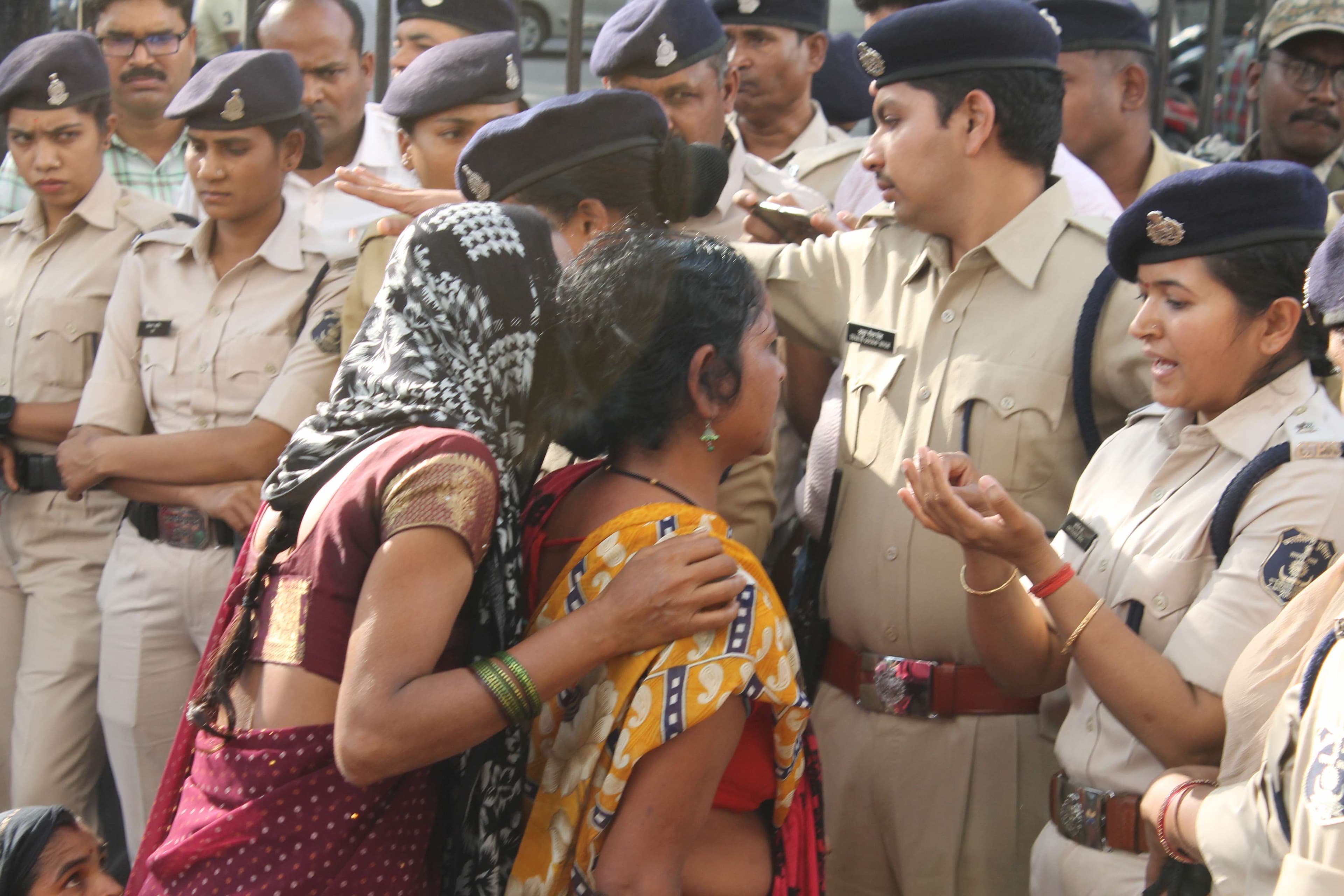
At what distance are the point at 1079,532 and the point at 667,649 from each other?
0.87m

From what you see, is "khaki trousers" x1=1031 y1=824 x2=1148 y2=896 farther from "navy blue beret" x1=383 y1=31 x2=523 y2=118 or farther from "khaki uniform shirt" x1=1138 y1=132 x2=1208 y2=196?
"khaki uniform shirt" x1=1138 y1=132 x2=1208 y2=196

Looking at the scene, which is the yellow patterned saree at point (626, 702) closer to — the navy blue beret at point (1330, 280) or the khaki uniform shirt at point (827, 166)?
the navy blue beret at point (1330, 280)

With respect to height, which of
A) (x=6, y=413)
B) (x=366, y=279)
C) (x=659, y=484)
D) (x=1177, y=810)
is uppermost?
(x=659, y=484)

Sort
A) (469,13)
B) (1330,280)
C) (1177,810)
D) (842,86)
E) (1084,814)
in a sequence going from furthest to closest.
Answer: (842,86)
(469,13)
(1084,814)
(1177,810)
(1330,280)

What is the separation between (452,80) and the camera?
10.3 ft

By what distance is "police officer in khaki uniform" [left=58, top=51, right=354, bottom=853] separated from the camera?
3.38 m

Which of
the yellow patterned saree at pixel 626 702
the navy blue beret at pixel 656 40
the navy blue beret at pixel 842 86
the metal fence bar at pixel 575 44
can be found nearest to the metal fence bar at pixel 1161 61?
the navy blue beret at pixel 842 86

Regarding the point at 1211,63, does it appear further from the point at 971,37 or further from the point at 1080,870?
the point at 1080,870

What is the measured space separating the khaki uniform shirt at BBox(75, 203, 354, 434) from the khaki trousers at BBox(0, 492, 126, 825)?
379mm

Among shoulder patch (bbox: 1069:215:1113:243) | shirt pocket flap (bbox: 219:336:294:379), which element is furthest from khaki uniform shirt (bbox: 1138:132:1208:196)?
shirt pocket flap (bbox: 219:336:294:379)

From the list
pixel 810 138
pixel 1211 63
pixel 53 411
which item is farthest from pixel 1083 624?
pixel 1211 63

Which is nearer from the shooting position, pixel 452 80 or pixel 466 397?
pixel 466 397

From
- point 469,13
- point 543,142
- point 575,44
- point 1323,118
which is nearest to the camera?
point 543,142

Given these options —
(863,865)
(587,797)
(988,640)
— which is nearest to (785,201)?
(988,640)
